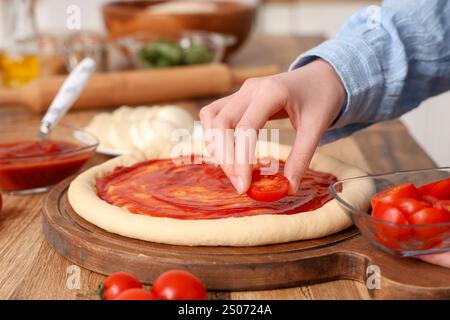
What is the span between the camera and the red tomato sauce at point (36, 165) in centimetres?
170

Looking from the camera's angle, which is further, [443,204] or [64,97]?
[64,97]

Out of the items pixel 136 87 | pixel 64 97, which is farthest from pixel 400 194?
pixel 136 87

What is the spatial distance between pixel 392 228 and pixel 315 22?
14.6ft

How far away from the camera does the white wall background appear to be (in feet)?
13.8

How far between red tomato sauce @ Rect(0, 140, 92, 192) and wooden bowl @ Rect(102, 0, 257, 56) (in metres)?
1.43

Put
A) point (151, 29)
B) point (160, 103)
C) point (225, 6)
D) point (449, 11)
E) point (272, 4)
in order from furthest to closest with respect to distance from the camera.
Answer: point (272, 4) → point (225, 6) → point (151, 29) → point (160, 103) → point (449, 11)

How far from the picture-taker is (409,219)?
1.17m

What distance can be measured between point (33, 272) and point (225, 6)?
248cm

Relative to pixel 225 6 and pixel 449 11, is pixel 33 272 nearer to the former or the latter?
pixel 449 11

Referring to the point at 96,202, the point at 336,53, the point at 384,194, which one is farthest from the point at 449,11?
the point at 96,202

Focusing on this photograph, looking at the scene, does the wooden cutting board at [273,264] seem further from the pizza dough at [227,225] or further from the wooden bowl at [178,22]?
the wooden bowl at [178,22]

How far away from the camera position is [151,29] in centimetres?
319

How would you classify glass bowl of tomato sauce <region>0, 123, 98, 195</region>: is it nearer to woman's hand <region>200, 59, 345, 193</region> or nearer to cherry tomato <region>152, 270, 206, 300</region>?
woman's hand <region>200, 59, 345, 193</region>

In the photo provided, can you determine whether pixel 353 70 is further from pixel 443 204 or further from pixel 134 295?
pixel 134 295
